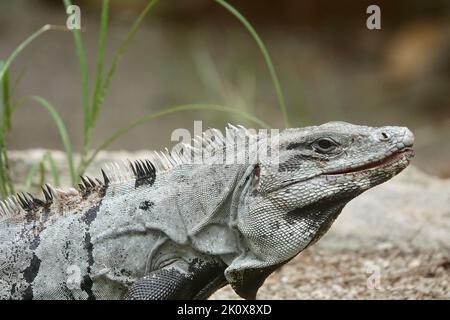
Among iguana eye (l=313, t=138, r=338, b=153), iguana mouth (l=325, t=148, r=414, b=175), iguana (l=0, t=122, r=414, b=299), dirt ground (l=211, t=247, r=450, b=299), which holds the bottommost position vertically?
dirt ground (l=211, t=247, r=450, b=299)

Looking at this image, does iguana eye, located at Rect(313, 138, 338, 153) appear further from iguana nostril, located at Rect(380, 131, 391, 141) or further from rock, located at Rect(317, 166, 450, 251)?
rock, located at Rect(317, 166, 450, 251)

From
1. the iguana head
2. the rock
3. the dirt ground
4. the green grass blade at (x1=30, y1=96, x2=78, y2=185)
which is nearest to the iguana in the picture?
the iguana head

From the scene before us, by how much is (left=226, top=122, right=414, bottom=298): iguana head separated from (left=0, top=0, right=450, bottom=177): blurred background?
1082 centimetres

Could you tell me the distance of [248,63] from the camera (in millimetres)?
19734

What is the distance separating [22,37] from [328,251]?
14.5 meters

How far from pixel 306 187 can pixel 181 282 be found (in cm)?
97

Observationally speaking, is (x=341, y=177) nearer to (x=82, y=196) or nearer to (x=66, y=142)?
(x=82, y=196)

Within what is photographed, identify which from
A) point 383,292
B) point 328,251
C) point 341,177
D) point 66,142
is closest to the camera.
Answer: point 341,177

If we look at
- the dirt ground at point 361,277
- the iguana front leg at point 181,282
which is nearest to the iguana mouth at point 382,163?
the iguana front leg at point 181,282

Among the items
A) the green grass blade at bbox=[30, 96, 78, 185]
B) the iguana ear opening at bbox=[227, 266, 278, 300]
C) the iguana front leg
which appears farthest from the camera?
the green grass blade at bbox=[30, 96, 78, 185]

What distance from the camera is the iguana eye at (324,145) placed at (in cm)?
443

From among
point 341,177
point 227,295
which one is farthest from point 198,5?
point 341,177

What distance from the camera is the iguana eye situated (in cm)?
443

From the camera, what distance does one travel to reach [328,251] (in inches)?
275
